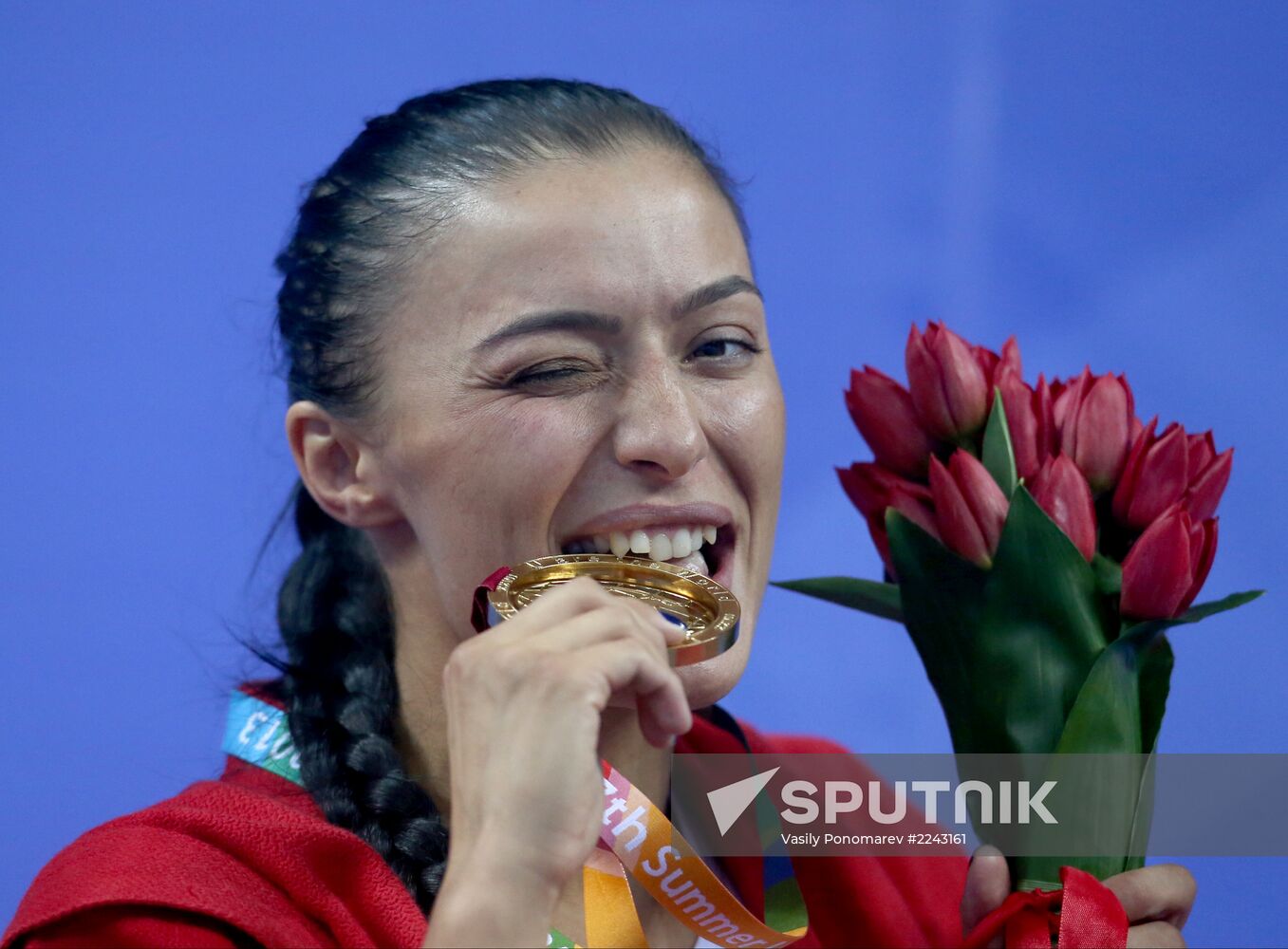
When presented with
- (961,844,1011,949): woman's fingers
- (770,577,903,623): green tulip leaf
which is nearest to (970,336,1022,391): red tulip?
(770,577,903,623): green tulip leaf

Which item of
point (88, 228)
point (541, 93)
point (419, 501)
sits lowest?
point (419, 501)

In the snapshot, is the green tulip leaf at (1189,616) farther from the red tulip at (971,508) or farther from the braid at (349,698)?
the braid at (349,698)

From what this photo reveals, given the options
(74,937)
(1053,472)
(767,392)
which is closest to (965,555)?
(1053,472)

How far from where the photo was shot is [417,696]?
1665 mm

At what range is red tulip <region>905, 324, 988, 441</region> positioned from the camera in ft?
4.91

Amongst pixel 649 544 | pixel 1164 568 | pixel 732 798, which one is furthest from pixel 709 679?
pixel 1164 568

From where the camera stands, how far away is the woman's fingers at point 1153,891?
4.58 ft

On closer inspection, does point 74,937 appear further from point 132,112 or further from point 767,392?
point 132,112

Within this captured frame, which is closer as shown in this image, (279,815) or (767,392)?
(279,815)

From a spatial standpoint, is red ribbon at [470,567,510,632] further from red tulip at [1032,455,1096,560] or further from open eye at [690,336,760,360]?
red tulip at [1032,455,1096,560]

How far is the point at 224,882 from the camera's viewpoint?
1356 millimetres

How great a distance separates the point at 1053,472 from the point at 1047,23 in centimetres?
132

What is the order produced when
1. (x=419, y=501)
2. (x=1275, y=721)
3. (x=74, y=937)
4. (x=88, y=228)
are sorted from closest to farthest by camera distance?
(x=74, y=937), (x=419, y=501), (x=88, y=228), (x=1275, y=721)

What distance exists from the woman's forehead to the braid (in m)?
0.38
